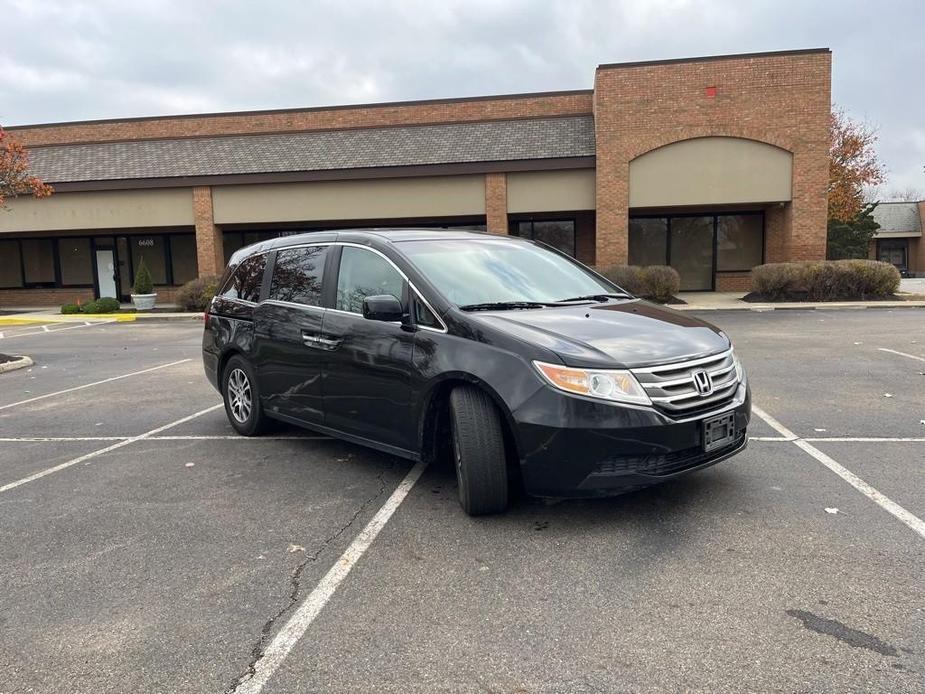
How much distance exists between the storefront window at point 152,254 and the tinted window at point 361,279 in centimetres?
2498

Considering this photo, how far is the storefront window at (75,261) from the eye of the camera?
1089 inches

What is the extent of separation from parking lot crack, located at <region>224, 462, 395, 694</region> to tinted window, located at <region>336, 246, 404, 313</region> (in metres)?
1.30

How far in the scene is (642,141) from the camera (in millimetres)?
21906

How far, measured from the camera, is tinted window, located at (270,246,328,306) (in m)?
5.36

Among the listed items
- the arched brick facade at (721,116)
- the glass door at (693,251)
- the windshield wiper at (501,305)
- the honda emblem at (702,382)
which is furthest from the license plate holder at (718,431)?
the glass door at (693,251)

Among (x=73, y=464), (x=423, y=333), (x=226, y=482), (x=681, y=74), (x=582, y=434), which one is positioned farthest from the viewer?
(x=681, y=74)

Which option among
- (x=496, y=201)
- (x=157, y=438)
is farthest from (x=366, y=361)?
(x=496, y=201)

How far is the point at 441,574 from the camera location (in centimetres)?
339

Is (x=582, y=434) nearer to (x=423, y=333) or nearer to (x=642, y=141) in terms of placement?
(x=423, y=333)

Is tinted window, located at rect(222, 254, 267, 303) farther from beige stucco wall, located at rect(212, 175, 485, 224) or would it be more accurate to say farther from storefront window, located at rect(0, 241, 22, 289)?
storefront window, located at rect(0, 241, 22, 289)

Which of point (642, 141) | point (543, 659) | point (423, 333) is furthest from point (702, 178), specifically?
point (543, 659)

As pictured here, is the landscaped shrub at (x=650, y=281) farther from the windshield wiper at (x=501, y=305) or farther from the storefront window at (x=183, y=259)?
the storefront window at (x=183, y=259)

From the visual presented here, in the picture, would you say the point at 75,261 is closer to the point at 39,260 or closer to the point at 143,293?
the point at 39,260

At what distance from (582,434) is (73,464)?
4311 mm
